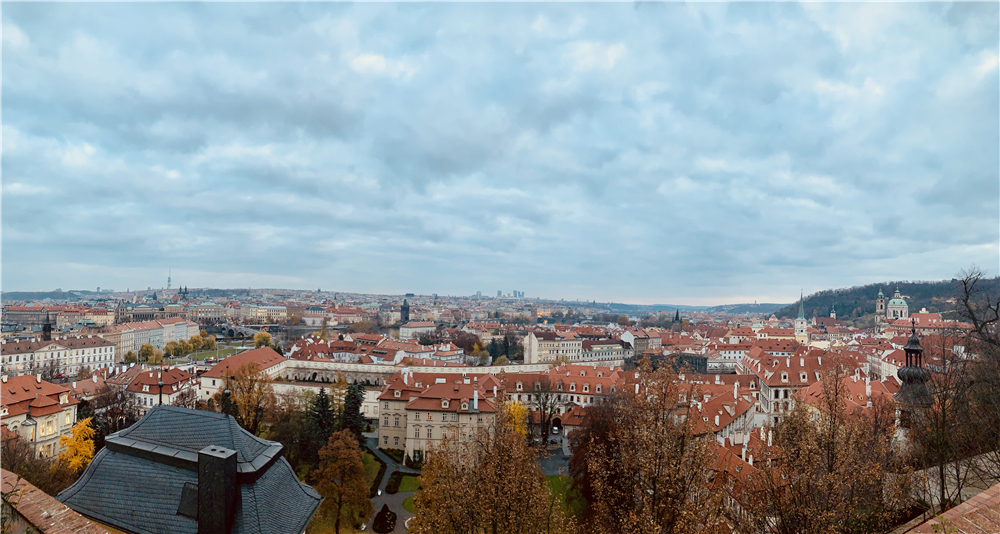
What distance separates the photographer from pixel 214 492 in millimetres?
9117

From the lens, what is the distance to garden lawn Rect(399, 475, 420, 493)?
102ft

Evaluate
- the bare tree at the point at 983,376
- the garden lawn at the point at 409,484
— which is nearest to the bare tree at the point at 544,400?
the garden lawn at the point at 409,484

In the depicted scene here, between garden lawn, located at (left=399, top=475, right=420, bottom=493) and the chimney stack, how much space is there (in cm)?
2262

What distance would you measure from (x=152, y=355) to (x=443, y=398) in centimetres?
6691

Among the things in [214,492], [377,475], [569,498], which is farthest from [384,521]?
[214,492]

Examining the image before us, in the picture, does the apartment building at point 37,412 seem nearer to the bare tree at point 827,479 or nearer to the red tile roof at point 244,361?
the red tile roof at point 244,361

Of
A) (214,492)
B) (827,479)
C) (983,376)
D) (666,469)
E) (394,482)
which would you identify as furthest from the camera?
(394,482)

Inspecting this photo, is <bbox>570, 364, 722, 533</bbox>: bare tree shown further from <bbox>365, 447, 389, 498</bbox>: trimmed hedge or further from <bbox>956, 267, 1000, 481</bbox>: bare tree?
<bbox>365, 447, 389, 498</bbox>: trimmed hedge

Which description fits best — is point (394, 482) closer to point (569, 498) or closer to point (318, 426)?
point (318, 426)

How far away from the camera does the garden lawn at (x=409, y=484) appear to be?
31.0m

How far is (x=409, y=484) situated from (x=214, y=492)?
24.5 meters

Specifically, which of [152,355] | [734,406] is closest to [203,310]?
[152,355]

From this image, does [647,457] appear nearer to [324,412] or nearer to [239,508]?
[239,508]

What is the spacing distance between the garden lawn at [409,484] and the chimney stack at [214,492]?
2262 cm
